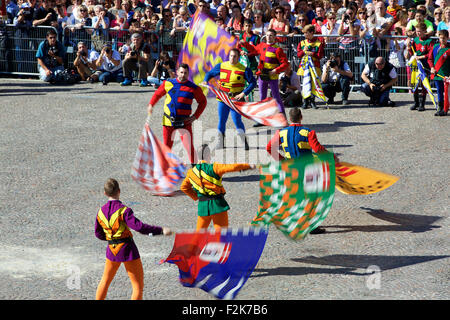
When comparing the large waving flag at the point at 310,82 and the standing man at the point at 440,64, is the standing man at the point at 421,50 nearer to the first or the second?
the standing man at the point at 440,64

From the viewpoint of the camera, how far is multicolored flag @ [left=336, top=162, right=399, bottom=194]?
931cm

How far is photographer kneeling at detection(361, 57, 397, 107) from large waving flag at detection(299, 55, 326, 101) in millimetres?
1028

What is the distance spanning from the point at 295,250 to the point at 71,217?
3.05 meters

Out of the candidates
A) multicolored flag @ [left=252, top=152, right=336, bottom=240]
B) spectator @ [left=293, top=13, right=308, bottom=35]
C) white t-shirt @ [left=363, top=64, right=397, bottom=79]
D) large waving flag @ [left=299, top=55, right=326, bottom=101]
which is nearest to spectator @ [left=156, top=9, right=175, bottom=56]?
spectator @ [left=293, top=13, right=308, bottom=35]

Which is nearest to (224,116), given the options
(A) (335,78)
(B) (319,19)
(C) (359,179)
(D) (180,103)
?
(D) (180,103)

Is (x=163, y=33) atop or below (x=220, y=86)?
atop

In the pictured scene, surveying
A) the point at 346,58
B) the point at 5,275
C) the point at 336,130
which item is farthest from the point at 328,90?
the point at 5,275

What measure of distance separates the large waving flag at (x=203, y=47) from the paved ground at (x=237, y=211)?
1.36 metres

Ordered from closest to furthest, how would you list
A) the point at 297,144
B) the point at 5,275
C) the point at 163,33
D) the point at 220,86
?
the point at 5,275 → the point at 297,144 → the point at 220,86 → the point at 163,33

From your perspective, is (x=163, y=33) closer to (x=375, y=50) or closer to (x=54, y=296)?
(x=375, y=50)

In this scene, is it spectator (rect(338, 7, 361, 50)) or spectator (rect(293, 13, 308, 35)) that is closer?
spectator (rect(338, 7, 361, 50))

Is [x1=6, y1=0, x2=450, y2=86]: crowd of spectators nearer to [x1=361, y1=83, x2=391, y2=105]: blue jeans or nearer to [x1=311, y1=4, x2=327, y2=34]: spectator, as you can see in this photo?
[x1=311, y1=4, x2=327, y2=34]: spectator

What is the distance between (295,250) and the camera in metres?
8.71

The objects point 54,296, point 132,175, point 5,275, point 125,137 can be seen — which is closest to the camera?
point 54,296
